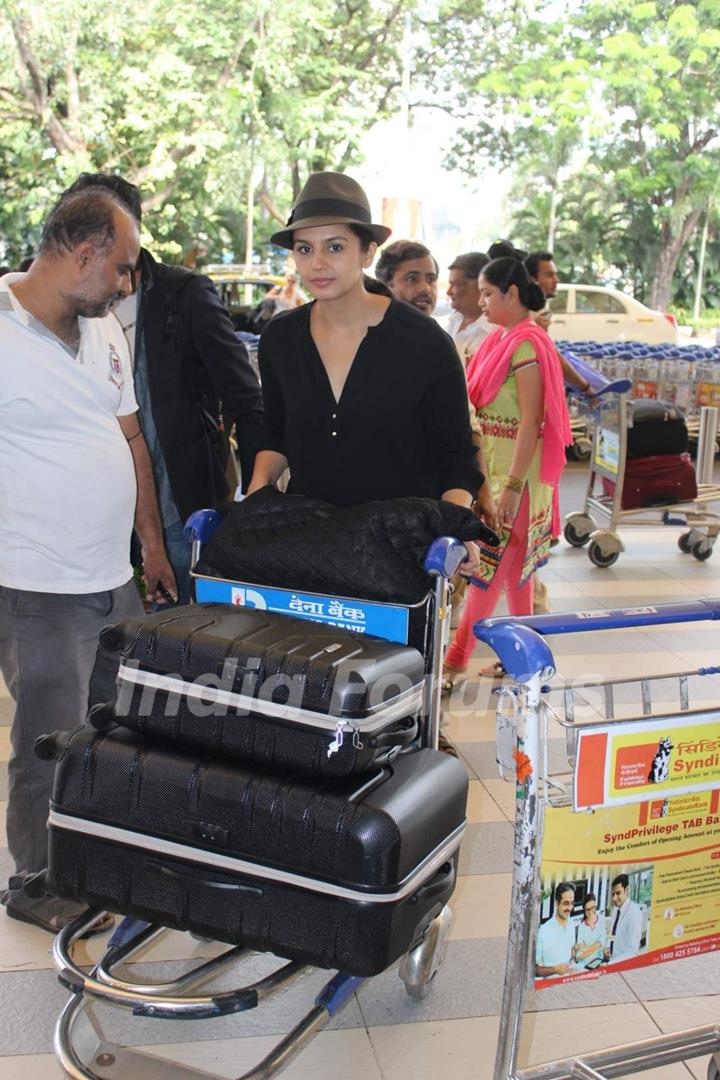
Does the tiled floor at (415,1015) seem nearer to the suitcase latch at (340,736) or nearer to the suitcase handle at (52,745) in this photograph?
the suitcase handle at (52,745)

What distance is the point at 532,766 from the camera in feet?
5.05

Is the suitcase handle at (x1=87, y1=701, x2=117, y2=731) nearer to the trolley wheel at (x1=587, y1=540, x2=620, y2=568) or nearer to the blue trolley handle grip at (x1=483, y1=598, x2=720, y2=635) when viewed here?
the blue trolley handle grip at (x1=483, y1=598, x2=720, y2=635)

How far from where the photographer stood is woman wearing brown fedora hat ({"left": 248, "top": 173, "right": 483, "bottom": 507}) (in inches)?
93.7

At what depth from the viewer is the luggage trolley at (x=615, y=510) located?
624cm

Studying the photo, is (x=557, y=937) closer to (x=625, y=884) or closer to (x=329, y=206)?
(x=625, y=884)

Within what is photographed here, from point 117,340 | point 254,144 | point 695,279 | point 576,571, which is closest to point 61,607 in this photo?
point 117,340

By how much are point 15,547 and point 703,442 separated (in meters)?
5.71

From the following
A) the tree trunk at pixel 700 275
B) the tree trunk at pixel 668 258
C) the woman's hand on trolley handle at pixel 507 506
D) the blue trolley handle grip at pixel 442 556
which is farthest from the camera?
the tree trunk at pixel 700 275

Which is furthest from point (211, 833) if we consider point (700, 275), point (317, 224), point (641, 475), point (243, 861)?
point (700, 275)

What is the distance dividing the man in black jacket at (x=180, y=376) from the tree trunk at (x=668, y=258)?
75.4ft

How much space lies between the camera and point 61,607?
95.6 inches

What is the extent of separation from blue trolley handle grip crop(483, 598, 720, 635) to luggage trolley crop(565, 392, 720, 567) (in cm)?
455

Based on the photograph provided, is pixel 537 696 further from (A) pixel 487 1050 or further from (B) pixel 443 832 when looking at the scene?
(A) pixel 487 1050

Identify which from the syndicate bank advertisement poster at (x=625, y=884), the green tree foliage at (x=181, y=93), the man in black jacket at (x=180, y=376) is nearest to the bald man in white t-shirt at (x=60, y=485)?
the man in black jacket at (x=180, y=376)
